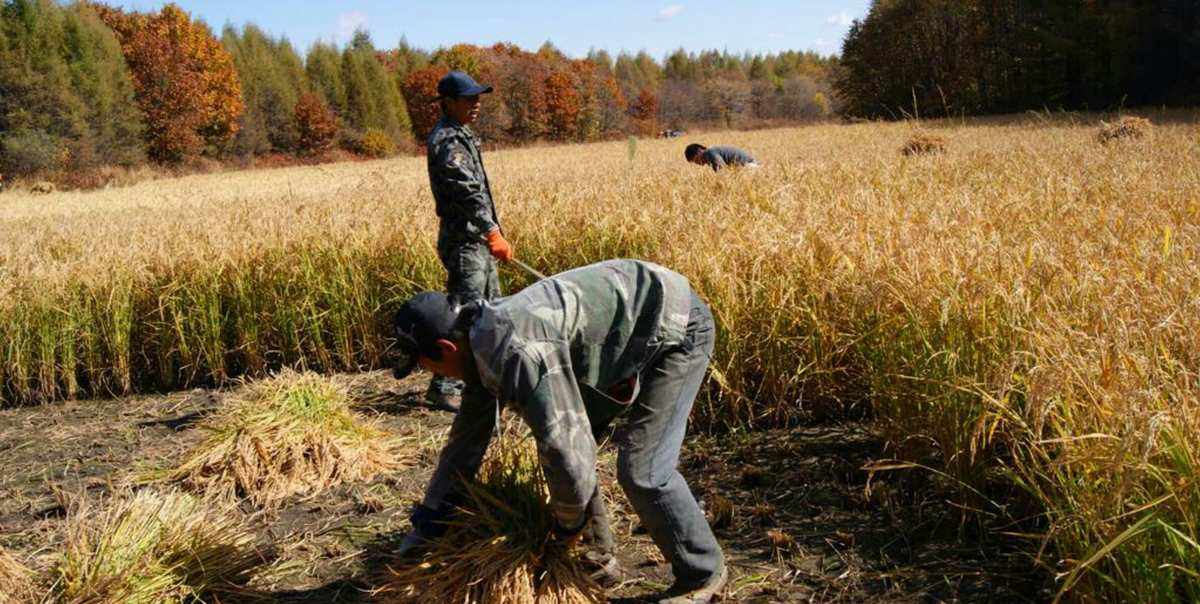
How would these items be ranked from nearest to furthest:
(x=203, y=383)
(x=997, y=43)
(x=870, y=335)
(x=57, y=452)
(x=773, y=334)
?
(x=870, y=335), (x=773, y=334), (x=57, y=452), (x=203, y=383), (x=997, y=43)

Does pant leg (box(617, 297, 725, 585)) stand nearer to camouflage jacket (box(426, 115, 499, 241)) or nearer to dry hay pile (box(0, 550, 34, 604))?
dry hay pile (box(0, 550, 34, 604))

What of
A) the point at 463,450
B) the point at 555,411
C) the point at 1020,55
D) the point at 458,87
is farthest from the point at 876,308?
the point at 1020,55

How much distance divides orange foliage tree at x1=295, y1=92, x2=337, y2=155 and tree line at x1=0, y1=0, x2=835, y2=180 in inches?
2.6

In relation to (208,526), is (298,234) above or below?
above

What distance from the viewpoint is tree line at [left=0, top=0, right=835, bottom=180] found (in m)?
29.1

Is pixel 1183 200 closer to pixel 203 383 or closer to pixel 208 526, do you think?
pixel 208 526

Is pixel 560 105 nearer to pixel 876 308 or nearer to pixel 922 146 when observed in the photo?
pixel 922 146

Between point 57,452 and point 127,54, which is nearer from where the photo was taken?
point 57,452

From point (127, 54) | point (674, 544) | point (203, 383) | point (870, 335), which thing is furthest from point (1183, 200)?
point (127, 54)

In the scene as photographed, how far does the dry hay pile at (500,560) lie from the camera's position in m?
2.70

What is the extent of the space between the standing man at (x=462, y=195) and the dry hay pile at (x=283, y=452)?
0.86 m

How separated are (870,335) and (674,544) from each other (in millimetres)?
1706

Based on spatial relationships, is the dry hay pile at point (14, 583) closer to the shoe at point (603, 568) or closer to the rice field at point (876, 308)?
the shoe at point (603, 568)

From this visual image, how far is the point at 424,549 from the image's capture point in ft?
10.4
